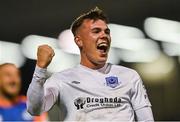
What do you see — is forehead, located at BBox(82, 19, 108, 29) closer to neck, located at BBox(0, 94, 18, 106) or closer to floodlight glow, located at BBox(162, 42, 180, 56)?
neck, located at BBox(0, 94, 18, 106)

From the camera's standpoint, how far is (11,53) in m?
3.95

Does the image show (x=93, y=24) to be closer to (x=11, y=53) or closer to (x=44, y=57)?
(x=44, y=57)

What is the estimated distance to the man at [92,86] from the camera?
1.60 m

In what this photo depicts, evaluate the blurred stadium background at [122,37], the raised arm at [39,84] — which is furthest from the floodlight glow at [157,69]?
the raised arm at [39,84]

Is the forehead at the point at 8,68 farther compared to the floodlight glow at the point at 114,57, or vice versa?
the floodlight glow at the point at 114,57

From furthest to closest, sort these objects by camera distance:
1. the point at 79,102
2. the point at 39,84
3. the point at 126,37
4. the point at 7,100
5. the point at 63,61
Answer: the point at 126,37
the point at 63,61
the point at 7,100
the point at 79,102
the point at 39,84

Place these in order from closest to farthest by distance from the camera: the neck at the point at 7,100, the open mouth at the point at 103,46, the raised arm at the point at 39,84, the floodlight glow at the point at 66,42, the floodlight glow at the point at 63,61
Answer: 1. the raised arm at the point at 39,84
2. the open mouth at the point at 103,46
3. the neck at the point at 7,100
4. the floodlight glow at the point at 63,61
5. the floodlight glow at the point at 66,42

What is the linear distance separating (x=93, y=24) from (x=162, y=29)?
7.63 feet

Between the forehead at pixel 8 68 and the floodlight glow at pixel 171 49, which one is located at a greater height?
the floodlight glow at pixel 171 49

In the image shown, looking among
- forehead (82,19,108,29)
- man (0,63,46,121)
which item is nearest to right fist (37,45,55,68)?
forehead (82,19,108,29)

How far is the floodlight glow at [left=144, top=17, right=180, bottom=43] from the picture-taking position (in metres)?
3.93

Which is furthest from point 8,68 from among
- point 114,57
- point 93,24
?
point 93,24

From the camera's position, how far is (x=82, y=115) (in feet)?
5.57

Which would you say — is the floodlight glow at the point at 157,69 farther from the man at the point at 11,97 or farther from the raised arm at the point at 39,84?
the raised arm at the point at 39,84
